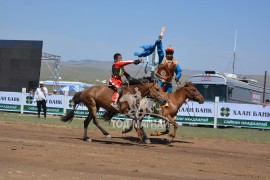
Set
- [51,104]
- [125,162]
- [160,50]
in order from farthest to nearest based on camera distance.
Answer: [51,104] → [160,50] → [125,162]

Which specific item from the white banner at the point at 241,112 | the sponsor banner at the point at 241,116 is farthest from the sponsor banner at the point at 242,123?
the white banner at the point at 241,112

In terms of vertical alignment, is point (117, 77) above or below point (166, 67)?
below

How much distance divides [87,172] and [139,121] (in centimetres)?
Answer: 631

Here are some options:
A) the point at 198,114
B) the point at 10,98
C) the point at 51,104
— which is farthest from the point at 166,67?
the point at 10,98

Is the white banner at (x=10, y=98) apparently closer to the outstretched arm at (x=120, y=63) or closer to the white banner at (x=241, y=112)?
the white banner at (x=241, y=112)

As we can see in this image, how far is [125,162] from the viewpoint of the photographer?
10391mm

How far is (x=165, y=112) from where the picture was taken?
1594 cm

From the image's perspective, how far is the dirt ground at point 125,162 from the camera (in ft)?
28.4

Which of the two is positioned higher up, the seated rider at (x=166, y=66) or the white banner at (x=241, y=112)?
the seated rider at (x=166, y=66)

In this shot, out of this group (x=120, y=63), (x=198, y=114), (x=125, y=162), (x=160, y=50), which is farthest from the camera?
(x=198, y=114)

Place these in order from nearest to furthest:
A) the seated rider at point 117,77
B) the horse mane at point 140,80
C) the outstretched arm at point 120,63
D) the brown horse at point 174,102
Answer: the outstretched arm at point 120,63, the seated rider at point 117,77, the horse mane at point 140,80, the brown horse at point 174,102

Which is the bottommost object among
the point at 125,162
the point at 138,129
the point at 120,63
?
the point at 125,162

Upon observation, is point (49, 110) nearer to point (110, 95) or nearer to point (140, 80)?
point (110, 95)

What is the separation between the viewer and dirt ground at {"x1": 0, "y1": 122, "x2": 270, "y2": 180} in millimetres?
8664
